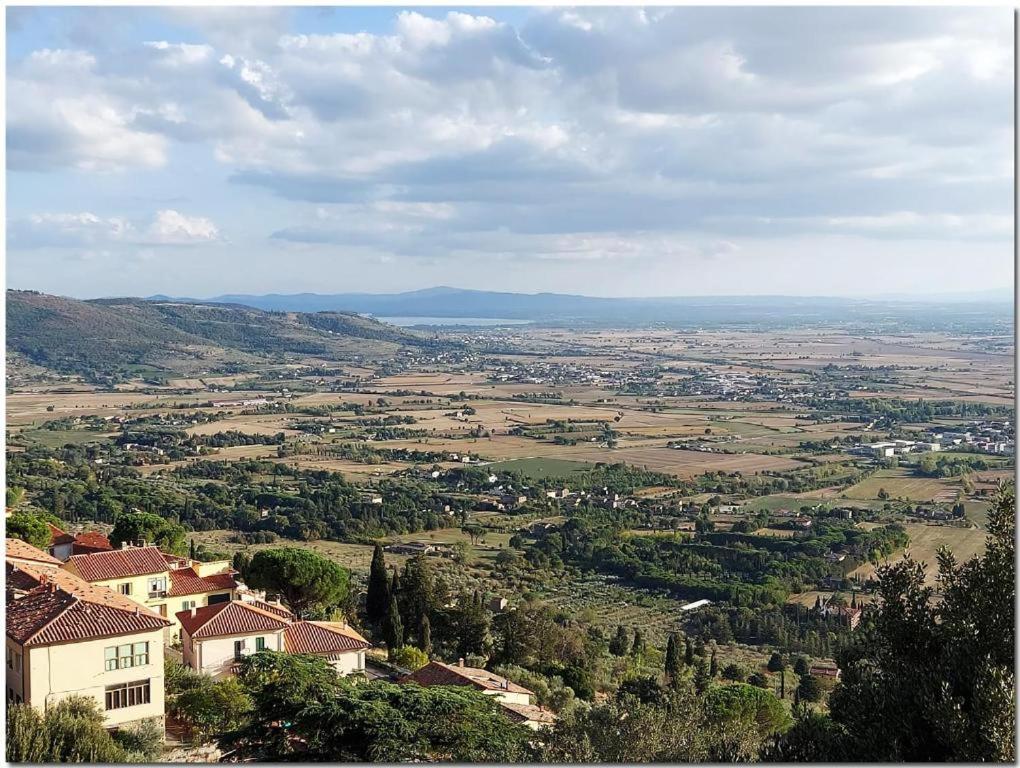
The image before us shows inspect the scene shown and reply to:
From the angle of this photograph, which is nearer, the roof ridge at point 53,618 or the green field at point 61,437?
the roof ridge at point 53,618

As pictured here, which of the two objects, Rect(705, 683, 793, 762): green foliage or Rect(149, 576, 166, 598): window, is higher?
Rect(149, 576, 166, 598): window

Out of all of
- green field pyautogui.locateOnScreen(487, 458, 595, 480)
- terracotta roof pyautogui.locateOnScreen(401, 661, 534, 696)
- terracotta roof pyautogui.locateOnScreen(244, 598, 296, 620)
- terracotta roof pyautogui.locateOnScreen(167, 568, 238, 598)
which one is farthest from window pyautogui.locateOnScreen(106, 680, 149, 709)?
green field pyautogui.locateOnScreen(487, 458, 595, 480)

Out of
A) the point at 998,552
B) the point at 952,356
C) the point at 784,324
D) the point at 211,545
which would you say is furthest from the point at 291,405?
the point at 784,324

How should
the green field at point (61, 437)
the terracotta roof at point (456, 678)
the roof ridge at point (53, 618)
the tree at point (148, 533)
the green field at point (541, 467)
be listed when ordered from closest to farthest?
the roof ridge at point (53, 618), the terracotta roof at point (456, 678), the tree at point (148, 533), the green field at point (541, 467), the green field at point (61, 437)

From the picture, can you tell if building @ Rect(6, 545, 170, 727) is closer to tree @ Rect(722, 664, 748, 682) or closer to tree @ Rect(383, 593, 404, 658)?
tree @ Rect(383, 593, 404, 658)

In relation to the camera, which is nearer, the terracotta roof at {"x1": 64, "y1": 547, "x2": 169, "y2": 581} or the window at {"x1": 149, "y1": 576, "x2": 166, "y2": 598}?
the terracotta roof at {"x1": 64, "y1": 547, "x2": 169, "y2": 581}

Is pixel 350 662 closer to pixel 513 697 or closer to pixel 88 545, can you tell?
pixel 513 697

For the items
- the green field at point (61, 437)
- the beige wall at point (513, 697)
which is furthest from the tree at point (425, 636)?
the green field at point (61, 437)

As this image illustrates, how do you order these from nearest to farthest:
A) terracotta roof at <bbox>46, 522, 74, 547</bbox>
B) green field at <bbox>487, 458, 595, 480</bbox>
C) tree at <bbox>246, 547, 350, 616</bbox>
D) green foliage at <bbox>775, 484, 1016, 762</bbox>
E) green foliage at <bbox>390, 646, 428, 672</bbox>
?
1. green foliage at <bbox>775, 484, 1016, 762</bbox>
2. green foliage at <bbox>390, 646, 428, 672</bbox>
3. tree at <bbox>246, 547, 350, 616</bbox>
4. terracotta roof at <bbox>46, 522, 74, 547</bbox>
5. green field at <bbox>487, 458, 595, 480</bbox>

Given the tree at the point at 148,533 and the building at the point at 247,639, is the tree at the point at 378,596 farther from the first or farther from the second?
the building at the point at 247,639
